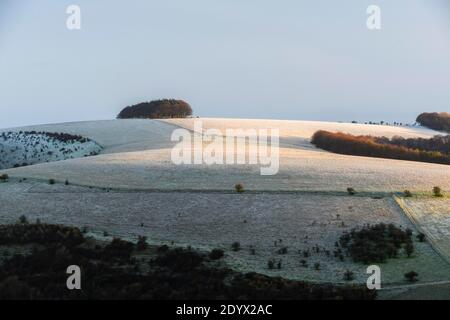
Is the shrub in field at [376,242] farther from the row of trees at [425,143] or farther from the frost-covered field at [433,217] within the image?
the row of trees at [425,143]

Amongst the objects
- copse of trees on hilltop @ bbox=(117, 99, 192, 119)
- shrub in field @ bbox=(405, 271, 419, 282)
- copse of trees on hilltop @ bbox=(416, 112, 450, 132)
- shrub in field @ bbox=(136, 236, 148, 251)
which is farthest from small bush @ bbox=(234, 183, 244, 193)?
copse of trees on hilltop @ bbox=(416, 112, 450, 132)

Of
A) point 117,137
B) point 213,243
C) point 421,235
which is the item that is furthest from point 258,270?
point 117,137

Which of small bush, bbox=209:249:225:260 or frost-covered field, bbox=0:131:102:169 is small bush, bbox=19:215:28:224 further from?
frost-covered field, bbox=0:131:102:169

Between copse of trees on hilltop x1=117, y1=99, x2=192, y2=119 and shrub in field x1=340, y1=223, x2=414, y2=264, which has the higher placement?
copse of trees on hilltop x1=117, y1=99, x2=192, y2=119

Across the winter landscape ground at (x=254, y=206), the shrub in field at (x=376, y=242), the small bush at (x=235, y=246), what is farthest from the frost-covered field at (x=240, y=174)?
the small bush at (x=235, y=246)
